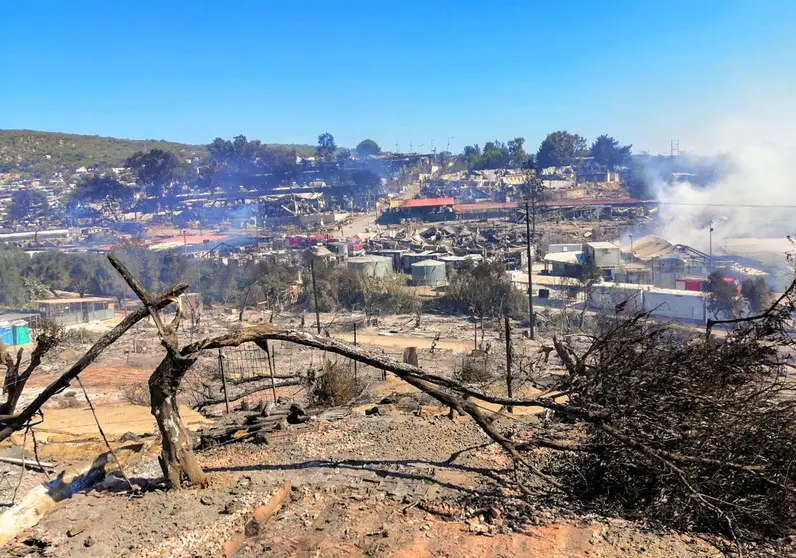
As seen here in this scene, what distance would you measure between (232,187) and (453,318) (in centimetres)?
5901

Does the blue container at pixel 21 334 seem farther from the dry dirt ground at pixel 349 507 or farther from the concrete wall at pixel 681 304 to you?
the concrete wall at pixel 681 304

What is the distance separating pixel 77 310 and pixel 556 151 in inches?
2914

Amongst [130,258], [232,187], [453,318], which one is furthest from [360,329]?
[232,187]

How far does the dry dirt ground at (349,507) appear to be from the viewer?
13.3ft

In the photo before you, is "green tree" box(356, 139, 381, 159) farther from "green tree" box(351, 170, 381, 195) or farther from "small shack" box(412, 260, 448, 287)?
"small shack" box(412, 260, 448, 287)

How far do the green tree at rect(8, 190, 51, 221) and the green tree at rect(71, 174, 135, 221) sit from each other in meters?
3.07

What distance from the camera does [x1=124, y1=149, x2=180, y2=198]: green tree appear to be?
7288 centimetres

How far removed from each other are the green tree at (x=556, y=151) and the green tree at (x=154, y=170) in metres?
47.6

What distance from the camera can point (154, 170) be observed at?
72.9m

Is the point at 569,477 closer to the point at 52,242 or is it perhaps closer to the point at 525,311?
the point at 525,311

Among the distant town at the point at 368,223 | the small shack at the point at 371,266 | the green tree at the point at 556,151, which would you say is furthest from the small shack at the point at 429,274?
the green tree at the point at 556,151

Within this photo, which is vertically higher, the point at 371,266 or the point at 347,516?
the point at 347,516

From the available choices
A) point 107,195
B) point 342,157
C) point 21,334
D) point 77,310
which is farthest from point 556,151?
point 21,334

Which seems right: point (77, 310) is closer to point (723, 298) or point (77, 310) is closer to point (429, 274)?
point (429, 274)
